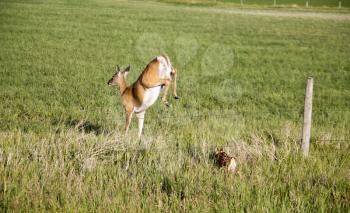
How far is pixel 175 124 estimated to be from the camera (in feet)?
34.1

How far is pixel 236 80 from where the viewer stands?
699 inches

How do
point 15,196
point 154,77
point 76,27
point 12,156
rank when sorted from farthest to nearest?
point 76,27 → point 154,77 → point 12,156 → point 15,196

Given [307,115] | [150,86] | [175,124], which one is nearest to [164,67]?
[150,86]

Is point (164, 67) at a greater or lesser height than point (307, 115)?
greater

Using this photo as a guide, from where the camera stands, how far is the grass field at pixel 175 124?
5.87m

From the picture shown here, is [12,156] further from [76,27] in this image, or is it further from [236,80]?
[76,27]

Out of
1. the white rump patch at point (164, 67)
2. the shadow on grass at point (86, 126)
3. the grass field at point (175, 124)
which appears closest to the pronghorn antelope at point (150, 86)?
the white rump patch at point (164, 67)

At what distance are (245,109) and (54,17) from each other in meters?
24.9

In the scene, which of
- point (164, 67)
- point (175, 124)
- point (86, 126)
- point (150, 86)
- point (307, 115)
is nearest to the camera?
point (307, 115)

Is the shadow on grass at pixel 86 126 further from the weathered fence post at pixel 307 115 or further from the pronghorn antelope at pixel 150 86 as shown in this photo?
the weathered fence post at pixel 307 115

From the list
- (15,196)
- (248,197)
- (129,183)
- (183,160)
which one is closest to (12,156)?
(15,196)

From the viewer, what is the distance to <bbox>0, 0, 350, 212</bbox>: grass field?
587 centimetres

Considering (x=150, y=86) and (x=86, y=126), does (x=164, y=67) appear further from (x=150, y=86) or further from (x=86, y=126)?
(x=86, y=126)

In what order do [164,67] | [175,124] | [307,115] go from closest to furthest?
[307,115], [164,67], [175,124]
